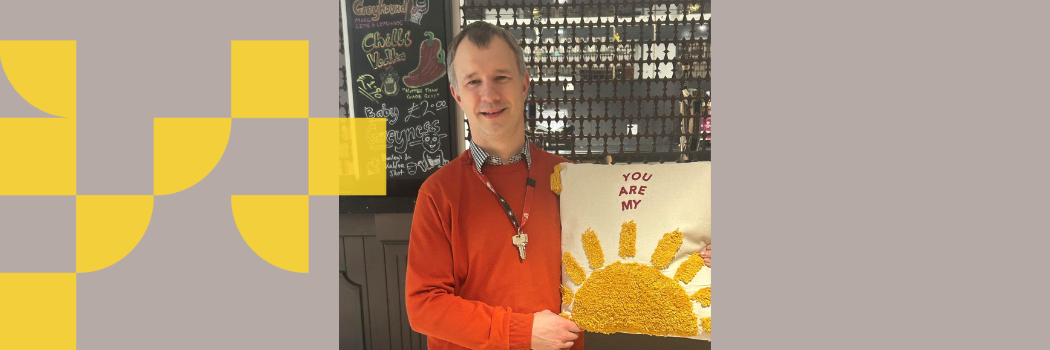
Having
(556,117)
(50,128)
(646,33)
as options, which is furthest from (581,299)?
(50,128)

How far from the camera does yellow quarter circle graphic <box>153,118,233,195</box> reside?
1.67 meters

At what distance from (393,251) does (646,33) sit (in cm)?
128

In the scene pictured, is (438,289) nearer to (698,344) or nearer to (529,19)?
(698,344)

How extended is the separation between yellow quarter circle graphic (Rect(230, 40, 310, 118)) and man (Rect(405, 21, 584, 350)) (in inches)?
22.6

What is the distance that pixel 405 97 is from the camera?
195 centimetres

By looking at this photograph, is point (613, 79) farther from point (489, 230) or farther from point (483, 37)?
point (489, 230)

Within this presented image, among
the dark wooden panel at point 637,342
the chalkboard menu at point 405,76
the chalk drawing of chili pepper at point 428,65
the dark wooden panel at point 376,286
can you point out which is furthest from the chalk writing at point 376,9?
the dark wooden panel at point 637,342

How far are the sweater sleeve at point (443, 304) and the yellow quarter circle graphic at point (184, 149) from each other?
72cm

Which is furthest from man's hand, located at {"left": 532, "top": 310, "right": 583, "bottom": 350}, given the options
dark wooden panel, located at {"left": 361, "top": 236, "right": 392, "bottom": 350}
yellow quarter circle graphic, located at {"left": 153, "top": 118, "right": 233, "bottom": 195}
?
yellow quarter circle graphic, located at {"left": 153, "top": 118, "right": 233, "bottom": 195}

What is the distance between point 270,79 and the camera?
1.77m

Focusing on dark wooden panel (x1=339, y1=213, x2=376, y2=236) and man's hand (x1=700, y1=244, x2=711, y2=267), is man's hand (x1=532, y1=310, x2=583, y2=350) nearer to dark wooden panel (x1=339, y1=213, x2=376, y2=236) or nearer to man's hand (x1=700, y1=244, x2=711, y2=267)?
man's hand (x1=700, y1=244, x2=711, y2=267)

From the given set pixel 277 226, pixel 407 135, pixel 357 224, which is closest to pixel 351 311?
pixel 357 224

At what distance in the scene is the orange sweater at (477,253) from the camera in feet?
4.94

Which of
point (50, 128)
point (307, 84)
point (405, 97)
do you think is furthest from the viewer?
point (405, 97)
